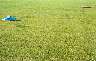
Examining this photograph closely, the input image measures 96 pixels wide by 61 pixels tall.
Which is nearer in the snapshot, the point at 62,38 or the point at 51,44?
the point at 51,44

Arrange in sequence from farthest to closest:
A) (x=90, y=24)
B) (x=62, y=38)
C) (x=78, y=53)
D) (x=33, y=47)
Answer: (x=90, y=24) → (x=62, y=38) → (x=33, y=47) → (x=78, y=53)

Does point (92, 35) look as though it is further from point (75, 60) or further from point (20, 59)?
point (20, 59)

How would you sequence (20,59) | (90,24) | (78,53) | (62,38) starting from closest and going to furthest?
(20,59) < (78,53) < (62,38) < (90,24)

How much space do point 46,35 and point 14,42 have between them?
3837 mm

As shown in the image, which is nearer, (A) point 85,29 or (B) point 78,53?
(B) point 78,53

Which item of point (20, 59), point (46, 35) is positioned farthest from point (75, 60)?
point (46, 35)

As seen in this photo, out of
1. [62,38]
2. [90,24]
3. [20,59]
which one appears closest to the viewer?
[20,59]

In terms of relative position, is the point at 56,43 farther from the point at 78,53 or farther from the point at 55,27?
the point at 55,27

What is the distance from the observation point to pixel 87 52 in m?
16.6

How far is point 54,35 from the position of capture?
2158cm

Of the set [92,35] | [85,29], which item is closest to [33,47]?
[92,35]

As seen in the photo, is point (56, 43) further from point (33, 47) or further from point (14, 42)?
point (14, 42)

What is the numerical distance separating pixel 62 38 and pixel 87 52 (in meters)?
4.25

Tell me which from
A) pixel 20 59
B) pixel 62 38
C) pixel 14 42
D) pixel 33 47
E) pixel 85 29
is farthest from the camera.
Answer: pixel 85 29
